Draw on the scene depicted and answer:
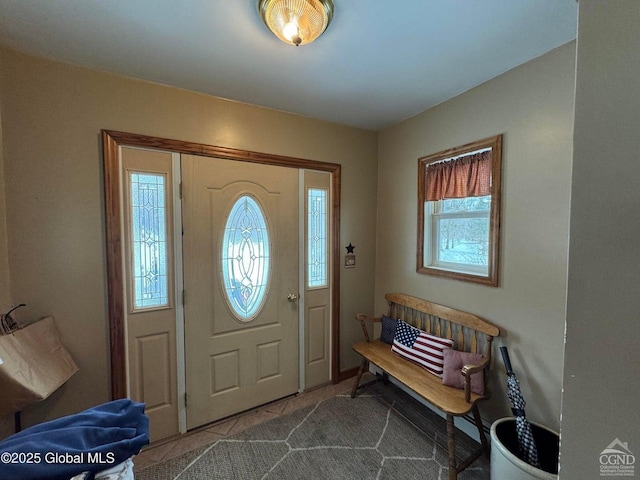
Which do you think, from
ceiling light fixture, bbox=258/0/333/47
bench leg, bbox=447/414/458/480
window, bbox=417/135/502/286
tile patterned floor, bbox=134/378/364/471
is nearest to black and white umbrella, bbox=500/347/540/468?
bench leg, bbox=447/414/458/480

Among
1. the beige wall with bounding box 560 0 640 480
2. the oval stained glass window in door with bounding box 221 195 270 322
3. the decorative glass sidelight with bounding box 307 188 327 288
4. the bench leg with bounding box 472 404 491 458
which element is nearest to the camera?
the beige wall with bounding box 560 0 640 480

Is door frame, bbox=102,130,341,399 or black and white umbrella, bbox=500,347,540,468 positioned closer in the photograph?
black and white umbrella, bbox=500,347,540,468

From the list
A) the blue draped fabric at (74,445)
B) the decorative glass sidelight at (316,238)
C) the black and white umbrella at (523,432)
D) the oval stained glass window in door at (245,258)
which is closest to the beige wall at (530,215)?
the black and white umbrella at (523,432)

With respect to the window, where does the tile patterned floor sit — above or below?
below

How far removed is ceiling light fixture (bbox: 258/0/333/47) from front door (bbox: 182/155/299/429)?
3.63ft

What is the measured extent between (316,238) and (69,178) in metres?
1.84

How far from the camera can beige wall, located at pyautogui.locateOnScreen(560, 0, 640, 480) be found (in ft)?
1.53

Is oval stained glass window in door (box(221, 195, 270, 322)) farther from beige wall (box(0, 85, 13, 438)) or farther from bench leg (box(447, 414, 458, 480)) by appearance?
bench leg (box(447, 414, 458, 480))

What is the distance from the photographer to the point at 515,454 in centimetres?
146

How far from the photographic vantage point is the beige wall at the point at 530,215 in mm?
1528

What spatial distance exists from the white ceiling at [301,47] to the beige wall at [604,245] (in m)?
1.04

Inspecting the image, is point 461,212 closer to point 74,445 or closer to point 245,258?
point 245,258

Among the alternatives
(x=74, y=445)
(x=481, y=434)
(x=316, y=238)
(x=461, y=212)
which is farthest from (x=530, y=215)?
(x=74, y=445)

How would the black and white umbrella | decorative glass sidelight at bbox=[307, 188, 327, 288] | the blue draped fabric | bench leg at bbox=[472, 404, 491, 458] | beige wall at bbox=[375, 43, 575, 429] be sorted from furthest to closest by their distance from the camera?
decorative glass sidelight at bbox=[307, 188, 327, 288]
bench leg at bbox=[472, 404, 491, 458]
beige wall at bbox=[375, 43, 575, 429]
the black and white umbrella
the blue draped fabric
